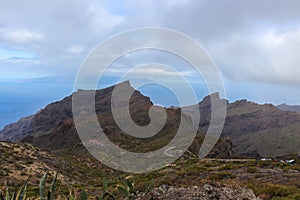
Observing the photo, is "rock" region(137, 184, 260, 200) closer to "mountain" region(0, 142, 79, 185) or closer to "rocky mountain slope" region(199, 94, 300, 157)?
"mountain" region(0, 142, 79, 185)

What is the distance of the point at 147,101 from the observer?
8869 cm

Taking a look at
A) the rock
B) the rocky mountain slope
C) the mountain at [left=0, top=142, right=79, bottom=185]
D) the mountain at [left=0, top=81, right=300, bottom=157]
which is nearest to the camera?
the rock

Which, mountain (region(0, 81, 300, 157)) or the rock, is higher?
mountain (region(0, 81, 300, 157))

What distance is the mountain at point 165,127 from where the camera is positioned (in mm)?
57156

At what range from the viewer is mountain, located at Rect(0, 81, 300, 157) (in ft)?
188

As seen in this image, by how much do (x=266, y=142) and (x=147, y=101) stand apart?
140 feet

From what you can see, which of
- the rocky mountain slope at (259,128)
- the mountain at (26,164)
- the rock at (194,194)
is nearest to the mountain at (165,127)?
the rocky mountain slope at (259,128)

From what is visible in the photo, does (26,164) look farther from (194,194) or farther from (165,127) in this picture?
(165,127)

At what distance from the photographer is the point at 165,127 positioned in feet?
204

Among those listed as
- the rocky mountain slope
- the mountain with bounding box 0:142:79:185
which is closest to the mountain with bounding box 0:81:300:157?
the rocky mountain slope

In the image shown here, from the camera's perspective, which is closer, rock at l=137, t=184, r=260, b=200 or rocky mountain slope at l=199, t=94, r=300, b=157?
rock at l=137, t=184, r=260, b=200

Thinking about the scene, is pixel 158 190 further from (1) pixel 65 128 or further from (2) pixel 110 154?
(1) pixel 65 128

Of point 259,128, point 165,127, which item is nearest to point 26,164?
point 165,127

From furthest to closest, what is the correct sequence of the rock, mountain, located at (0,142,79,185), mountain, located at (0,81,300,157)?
mountain, located at (0,81,300,157)
mountain, located at (0,142,79,185)
the rock
